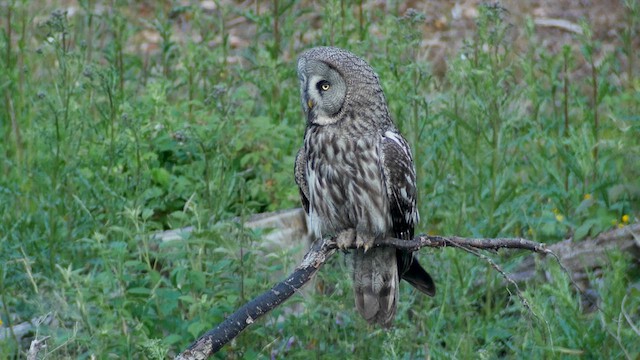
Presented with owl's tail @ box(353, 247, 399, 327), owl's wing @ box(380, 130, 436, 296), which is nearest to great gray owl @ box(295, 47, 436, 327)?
owl's wing @ box(380, 130, 436, 296)

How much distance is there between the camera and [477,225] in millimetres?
5336

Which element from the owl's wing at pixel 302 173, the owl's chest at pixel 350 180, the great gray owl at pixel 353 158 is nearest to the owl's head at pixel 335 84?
the great gray owl at pixel 353 158

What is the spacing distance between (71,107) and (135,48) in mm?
3069

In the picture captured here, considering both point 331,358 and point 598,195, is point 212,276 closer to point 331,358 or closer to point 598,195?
point 331,358

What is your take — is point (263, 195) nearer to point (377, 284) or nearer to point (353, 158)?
point (377, 284)

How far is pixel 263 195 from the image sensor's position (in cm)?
599

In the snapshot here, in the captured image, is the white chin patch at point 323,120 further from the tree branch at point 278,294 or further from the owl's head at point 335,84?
the tree branch at point 278,294

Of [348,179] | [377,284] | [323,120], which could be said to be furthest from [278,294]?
[377,284]

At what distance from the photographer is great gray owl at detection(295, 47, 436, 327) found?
14.5 feet

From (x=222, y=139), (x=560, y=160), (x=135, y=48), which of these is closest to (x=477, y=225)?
(x=560, y=160)

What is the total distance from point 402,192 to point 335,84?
Result: 0.51 metres

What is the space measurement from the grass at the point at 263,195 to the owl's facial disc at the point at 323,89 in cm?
49

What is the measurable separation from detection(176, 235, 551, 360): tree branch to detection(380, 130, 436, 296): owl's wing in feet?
1.78

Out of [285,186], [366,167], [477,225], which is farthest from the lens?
[285,186]
